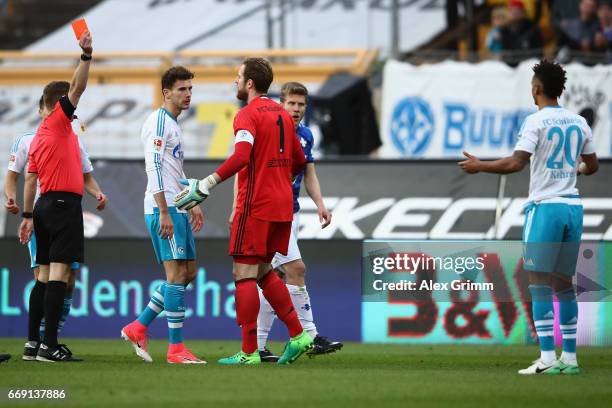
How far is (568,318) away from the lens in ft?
30.2

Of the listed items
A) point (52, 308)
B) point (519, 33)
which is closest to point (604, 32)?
point (519, 33)

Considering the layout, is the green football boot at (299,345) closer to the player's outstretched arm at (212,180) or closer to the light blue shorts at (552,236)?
the player's outstretched arm at (212,180)

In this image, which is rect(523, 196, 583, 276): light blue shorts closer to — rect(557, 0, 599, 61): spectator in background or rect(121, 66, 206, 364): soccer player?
rect(121, 66, 206, 364): soccer player

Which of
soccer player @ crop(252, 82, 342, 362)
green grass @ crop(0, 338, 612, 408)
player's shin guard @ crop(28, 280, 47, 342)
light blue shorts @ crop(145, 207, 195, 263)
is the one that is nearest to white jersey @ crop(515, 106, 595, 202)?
green grass @ crop(0, 338, 612, 408)

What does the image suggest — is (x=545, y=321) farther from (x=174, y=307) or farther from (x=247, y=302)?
(x=174, y=307)

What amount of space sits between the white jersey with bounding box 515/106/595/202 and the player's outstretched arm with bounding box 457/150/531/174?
0.14m

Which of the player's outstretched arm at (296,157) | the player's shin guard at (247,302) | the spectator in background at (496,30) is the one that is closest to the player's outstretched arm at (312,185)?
the player's outstretched arm at (296,157)

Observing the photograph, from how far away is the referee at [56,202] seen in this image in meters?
10.1

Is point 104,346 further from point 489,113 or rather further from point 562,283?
point 489,113

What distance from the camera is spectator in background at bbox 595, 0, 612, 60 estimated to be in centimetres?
1941

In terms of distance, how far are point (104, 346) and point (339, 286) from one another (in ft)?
9.61

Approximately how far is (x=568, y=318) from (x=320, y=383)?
2111 mm

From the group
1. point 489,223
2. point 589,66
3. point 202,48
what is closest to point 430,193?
point 489,223

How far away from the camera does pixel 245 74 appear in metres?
9.59
